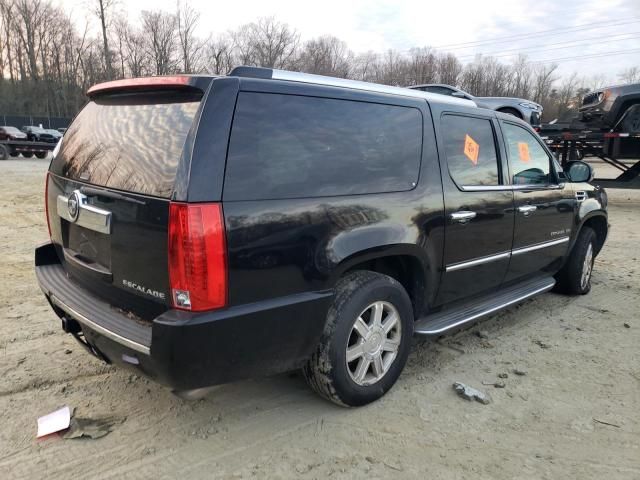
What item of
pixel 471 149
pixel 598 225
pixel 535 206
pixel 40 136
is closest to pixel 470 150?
pixel 471 149

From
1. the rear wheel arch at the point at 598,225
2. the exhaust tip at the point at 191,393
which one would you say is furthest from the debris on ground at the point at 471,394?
the rear wheel arch at the point at 598,225

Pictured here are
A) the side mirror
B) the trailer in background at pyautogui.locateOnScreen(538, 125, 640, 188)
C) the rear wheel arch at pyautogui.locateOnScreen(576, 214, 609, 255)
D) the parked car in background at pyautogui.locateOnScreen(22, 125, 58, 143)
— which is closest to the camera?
the side mirror

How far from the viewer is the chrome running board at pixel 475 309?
10.7 ft

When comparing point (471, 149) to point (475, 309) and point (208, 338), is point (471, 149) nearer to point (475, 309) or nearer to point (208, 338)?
point (475, 309)

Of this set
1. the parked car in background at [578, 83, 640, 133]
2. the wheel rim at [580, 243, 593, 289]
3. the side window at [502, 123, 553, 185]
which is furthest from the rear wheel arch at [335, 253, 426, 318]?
the parked car in background at [578, 83, 640, 133]

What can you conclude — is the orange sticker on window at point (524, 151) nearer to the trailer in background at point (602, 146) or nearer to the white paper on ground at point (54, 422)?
the white paper on ground at point (54, 422)

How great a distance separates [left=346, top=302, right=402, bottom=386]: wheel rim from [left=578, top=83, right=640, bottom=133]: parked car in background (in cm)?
993

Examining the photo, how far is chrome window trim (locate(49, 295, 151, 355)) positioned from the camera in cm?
224

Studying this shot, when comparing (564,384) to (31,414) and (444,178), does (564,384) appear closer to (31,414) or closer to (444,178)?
(444,178)

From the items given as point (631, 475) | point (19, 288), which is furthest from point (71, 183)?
point (631, 475)

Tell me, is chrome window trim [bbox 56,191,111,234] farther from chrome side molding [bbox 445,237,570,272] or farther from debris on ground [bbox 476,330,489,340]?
debris on ground [bbox 476,330,489,340]

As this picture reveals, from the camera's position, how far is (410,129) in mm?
3141

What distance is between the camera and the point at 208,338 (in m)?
2.18

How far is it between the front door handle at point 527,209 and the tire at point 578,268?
4.37ft
